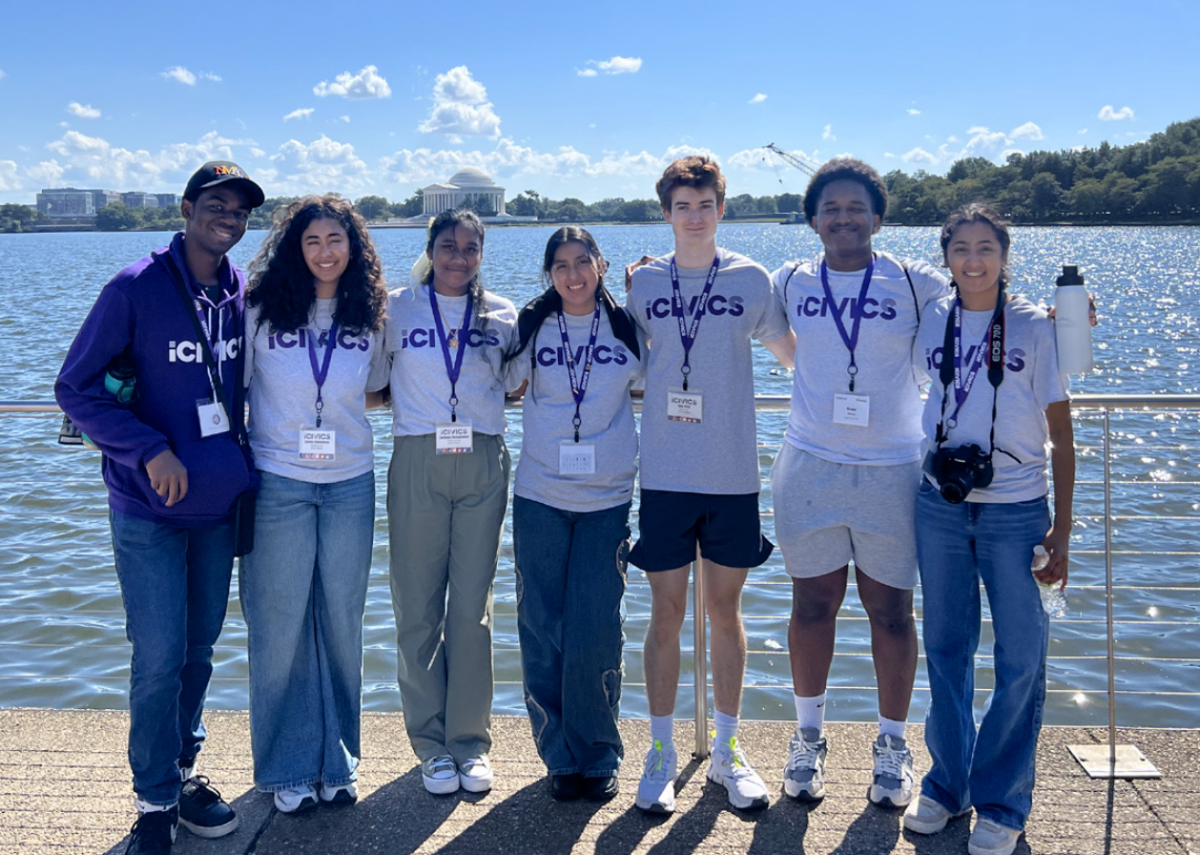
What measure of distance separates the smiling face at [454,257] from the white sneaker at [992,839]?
231 cm

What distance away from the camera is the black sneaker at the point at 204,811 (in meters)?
2.87

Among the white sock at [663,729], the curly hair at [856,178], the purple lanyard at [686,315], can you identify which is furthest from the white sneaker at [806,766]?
the curly hair at [856,178]

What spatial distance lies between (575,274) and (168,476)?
4.43 feet

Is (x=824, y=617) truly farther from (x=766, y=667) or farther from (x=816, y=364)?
(x=766, y=667)

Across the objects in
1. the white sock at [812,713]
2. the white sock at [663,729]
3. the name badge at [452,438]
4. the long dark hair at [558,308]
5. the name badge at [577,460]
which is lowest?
the white sock at [663,729]

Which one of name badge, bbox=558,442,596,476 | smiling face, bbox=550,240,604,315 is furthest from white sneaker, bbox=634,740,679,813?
smiling face, bbox=550,240,604,315

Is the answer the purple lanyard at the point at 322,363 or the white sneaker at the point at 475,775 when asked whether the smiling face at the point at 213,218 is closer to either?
the purple lanyard at the point at 322,363

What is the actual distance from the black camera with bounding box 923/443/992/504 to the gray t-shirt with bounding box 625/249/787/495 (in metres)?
0.60

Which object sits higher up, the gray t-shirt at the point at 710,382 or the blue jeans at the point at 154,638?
the gray t-shirt at the point at 710,382

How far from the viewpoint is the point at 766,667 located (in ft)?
18.7

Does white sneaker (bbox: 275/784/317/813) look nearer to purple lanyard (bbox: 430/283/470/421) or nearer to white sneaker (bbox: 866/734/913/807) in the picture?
purple lanyard (bbox: 430/283/470/421)

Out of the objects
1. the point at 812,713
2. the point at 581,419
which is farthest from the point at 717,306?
the point at 812,713

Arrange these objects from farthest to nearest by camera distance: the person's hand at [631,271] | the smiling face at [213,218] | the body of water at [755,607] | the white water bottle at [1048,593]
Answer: the body of water at [755,607], the person's hand at [631,271], the smiling face at [213,218], the white water bottle at [1048,593]

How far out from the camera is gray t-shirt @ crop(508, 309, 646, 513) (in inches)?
122
